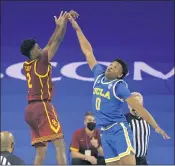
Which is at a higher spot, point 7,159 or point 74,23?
point 74,23

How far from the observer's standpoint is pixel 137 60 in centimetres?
1095

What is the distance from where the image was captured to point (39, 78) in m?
6.63

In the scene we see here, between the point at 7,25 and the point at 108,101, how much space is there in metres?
5.24

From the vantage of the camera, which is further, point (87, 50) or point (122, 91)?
point (87, 50)

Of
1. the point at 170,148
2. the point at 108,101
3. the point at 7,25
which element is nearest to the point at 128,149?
the point at 108,101

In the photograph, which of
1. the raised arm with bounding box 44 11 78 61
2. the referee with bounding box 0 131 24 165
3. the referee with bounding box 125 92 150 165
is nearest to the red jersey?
the raised arm with bounding box 44 11 78 61

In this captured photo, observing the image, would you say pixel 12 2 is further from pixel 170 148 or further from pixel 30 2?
pixel 170 148

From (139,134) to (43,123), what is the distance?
6.69 feet

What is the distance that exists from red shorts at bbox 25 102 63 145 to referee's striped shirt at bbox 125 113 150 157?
1832mm

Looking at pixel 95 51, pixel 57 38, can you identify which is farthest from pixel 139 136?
pixel 95 51

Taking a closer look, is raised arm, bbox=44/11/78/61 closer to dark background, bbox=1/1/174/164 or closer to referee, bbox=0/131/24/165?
referee, bbox=0/131/24/165

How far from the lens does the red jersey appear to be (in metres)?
6.62

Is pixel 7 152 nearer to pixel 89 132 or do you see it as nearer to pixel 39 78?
pixel 39 78

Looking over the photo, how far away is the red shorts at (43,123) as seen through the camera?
6559 mm
